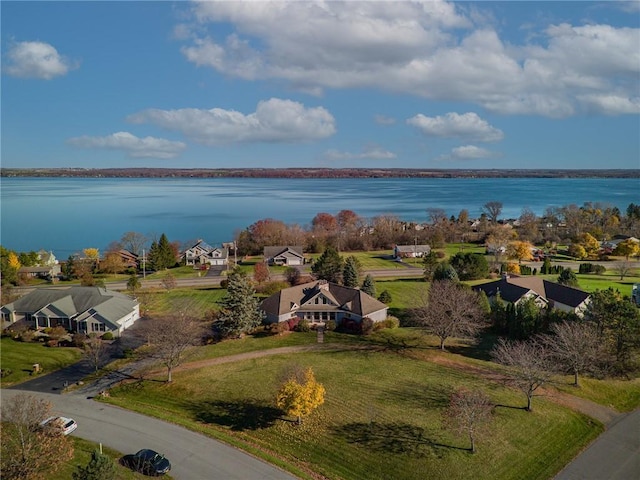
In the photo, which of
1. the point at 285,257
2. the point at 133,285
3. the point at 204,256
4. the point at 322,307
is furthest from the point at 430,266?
the point at 204,256

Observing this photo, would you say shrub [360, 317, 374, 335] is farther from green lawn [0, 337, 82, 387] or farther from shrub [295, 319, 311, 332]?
green lawn [0, 337, 82, 387]

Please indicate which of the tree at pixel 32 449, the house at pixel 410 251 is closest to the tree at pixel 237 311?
the tree at pixel 32 449

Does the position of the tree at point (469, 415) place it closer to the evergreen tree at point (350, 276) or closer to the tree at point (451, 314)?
the tree at point (451, 314)

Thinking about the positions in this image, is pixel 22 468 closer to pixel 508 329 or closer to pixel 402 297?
pixel 508 329

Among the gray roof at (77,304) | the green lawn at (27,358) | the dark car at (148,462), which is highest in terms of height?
the gray roof at (77,304)

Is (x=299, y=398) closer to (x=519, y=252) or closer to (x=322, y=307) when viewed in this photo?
(x=322, y=307)

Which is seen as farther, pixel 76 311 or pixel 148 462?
pixel 76 311
